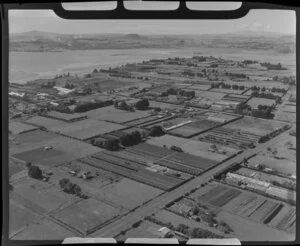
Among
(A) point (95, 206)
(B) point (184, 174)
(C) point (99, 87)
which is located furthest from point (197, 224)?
(C) point (99, 87)

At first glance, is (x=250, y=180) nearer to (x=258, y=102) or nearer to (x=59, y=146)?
(x=258, y=102)

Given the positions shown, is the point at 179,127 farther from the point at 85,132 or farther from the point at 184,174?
the point at 85,132

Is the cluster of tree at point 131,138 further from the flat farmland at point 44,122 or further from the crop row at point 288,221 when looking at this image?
the crop row at point 288,221

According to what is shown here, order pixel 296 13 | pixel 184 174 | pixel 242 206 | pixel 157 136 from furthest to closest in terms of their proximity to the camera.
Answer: pixel 157 136, pixel 184 174, pixel 242 206, pixel 296 13

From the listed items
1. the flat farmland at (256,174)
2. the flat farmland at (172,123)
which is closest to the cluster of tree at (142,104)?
the flat farmland at (172,123)

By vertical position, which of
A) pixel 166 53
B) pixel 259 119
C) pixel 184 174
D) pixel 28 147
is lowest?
pixel 184 174

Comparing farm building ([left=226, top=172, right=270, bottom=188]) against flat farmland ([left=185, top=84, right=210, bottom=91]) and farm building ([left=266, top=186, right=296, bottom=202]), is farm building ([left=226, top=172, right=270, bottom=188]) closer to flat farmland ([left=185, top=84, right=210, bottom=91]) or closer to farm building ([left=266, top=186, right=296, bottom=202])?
farm building ([left=266, top=186, right=296, bottom=202])
